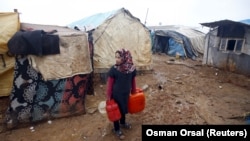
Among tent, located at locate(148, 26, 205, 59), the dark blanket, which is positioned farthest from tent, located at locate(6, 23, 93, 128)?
tent, located at locate(148, 26, 205, 59)

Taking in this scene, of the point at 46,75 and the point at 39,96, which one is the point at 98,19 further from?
the point at 39,96

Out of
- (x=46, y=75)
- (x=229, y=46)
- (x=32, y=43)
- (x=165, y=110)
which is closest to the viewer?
(x=32, y=43)

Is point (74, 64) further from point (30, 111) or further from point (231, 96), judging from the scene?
point (231, 96)

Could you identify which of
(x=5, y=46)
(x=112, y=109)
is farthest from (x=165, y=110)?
(x=5, y=46)

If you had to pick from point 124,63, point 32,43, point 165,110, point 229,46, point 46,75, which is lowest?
point 165,110

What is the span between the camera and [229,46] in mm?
9445

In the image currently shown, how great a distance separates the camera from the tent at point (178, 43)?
46.0 feet

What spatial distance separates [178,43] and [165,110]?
10389 mm

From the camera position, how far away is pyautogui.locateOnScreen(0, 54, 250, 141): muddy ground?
13.1 ft

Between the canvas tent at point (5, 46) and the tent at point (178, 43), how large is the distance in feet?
37.5

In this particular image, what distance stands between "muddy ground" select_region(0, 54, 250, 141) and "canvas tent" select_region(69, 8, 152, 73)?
0.77 metres

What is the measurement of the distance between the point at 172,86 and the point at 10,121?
16.7 ft

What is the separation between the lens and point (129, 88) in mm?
3516

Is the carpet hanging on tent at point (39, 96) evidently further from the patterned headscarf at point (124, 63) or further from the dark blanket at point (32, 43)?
the patterned headscarf at point (124, 63)
